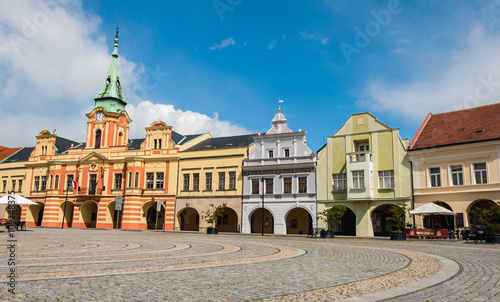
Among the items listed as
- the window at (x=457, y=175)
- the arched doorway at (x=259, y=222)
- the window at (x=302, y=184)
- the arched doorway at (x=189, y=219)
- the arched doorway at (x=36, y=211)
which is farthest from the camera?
the arched doorway at (x=36, y=211)

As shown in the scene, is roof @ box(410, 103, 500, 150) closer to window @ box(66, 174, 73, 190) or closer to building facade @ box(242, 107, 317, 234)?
building facade @ box(242, 107, 317, 234)

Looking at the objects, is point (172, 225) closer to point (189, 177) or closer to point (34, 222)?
point (189, 177)

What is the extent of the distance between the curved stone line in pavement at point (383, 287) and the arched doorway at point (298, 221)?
107 ft

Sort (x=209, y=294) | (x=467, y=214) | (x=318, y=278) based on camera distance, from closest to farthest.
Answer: (x=209, y=294) < (x=318, y=278) < (x=467, y=214)

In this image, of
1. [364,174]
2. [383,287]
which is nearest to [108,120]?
[364,174]

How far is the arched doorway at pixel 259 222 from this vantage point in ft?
146

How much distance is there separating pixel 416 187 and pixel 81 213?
4029cm

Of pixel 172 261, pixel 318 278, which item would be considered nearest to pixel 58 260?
pixel 172 261

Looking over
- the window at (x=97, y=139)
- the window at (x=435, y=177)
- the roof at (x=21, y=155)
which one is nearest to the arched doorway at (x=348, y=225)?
the window at (x=435, y=177)

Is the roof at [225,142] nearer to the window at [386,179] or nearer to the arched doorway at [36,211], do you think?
the window at [386,179]

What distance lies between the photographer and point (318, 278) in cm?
945

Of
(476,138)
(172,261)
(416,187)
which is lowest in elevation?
(172,261)

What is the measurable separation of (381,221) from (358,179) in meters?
5.05

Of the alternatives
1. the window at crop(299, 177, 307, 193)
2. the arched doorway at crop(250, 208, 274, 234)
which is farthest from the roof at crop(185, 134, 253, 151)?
the window at crop(299, 177, 307, 193)
